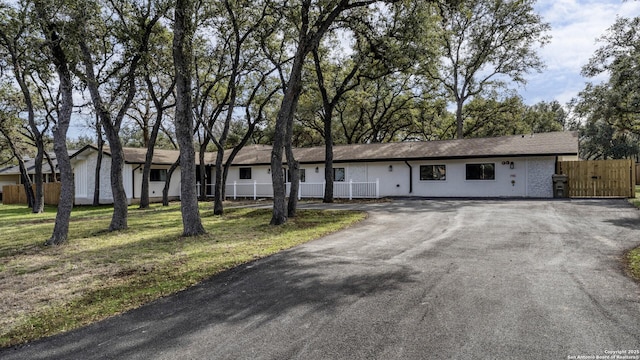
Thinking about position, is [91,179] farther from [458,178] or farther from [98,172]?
[458,178]

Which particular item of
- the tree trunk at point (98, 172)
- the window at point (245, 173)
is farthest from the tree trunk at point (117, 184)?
the window at point (245, 173)

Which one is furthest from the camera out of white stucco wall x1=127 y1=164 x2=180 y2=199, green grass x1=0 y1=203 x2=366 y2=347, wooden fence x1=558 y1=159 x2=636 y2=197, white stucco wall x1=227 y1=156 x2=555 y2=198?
white stucco wall x1=127 y1=164 x2=180 y2=199

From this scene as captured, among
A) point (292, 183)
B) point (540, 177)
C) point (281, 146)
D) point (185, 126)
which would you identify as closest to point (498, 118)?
point (540, 177)

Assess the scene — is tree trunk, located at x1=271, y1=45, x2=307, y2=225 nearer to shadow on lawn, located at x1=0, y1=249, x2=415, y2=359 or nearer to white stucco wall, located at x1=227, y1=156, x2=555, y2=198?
shadow on lawn, located at x1=0, y1=249, x2=415, y2=359

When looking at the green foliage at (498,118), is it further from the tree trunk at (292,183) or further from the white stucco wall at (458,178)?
the tree trunk at (292,183)

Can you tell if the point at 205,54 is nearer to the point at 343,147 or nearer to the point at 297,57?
the point at 297,57

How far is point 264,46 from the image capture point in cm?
1742

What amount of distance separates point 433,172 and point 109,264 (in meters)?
18.2

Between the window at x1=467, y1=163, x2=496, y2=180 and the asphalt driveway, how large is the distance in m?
13.3

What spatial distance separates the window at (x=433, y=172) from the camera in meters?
21.5

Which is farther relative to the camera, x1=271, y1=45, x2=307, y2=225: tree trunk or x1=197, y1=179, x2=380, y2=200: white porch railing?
x1=197, y1=179, x2=380, y2=200: white porch railing

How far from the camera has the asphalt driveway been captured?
3393 millimetres

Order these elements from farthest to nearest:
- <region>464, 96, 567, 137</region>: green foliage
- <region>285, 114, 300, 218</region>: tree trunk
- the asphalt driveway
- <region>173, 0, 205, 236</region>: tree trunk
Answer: <region>464, 96, 567, 137</region>: green foliage
<region>285, 114, 300, 218</region>: tree trunk
<region>173, 0, 205, 236</region>: tree trunk
the asphalt driveway

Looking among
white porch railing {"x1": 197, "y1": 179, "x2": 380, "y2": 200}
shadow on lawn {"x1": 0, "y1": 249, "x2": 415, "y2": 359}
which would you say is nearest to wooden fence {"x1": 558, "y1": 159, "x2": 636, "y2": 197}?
white porch railing {"x1": 197, "y1": 179, "x2": 380, "y2": 200}
